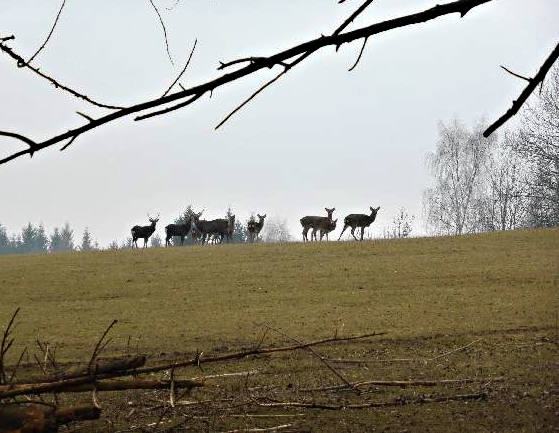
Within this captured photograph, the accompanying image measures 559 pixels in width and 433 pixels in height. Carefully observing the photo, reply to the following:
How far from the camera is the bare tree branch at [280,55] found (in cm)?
192

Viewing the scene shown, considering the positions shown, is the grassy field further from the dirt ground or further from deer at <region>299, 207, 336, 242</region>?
deer at <region>299, 207, 336, 242</region>

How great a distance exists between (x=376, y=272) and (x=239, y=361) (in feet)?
37.6

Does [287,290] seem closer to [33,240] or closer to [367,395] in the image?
[367,395]

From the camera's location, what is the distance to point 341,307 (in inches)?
675

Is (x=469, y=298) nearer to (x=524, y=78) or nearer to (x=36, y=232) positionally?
(x=524, y=78)

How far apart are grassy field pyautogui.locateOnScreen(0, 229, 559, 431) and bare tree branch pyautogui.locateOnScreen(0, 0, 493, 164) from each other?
284 cm

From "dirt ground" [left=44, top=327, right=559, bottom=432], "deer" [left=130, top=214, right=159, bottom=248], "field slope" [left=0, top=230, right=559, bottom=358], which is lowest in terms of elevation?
"dirt ground" [left=44, top=327, right=559, bottom=432]

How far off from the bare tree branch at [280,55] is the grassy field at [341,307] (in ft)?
9.31

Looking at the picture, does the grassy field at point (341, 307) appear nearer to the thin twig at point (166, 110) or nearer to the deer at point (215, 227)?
the thin twig at point (166, 110)

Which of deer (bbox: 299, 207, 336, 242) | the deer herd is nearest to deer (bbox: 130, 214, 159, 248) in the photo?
the deer herd

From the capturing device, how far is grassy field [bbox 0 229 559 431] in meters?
8.38

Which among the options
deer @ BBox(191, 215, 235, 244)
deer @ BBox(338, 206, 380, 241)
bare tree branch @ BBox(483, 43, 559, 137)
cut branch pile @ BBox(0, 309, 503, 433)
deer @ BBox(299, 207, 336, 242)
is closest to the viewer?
bare tree branch @ BBox(483, 43, 559, 137)

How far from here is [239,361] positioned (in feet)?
37.2

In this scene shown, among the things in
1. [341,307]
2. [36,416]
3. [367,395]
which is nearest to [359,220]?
[341,307]
